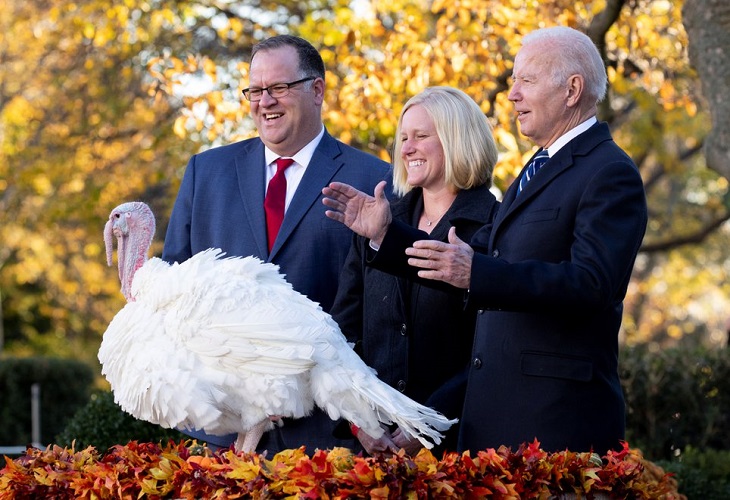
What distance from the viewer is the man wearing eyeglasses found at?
4746 millimetres

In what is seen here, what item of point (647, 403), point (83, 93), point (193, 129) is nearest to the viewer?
point (647, 403)

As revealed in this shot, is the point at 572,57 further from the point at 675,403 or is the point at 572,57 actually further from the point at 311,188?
the point at 675,403

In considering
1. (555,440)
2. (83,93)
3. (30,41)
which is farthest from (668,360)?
(30,41)

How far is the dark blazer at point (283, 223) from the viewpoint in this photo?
15.5ft

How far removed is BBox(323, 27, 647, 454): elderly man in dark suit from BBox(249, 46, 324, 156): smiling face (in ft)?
3.29

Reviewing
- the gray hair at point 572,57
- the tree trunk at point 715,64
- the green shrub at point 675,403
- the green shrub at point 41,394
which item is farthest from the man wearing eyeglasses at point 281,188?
the green shrub at point 41,394

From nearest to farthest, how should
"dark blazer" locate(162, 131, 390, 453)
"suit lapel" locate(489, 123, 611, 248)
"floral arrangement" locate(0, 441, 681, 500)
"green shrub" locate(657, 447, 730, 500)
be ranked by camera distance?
"floral arrangement" locate(0, 441, 681, 500)
"suit lapel" locate(489, 123, 611, 248)
"dark blazer" locate(162, 131, 390, 453)
"green shrub" locate(657, 447, 730, 500)

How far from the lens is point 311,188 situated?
15.8ft

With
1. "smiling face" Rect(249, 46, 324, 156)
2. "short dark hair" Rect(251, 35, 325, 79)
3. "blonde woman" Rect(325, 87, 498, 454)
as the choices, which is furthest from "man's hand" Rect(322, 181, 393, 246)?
"short dark hair" Rect(251, 35, 325, 79)

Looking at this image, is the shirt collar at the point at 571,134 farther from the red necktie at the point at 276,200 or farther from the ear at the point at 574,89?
the red necktie at the point at 276,200

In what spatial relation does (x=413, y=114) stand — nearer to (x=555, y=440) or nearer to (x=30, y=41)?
(x=555, y=440)

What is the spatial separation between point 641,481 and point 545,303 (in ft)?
2.32

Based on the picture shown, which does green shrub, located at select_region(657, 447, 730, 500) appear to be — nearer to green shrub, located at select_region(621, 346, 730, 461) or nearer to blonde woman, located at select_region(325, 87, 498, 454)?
green shrub, located at select_region(621, 346, 730, 461)

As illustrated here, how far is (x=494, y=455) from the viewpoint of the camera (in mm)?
3504
